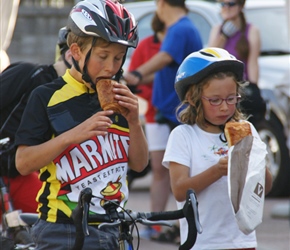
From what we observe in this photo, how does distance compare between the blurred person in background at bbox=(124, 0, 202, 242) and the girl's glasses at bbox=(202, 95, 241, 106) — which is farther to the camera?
the blurred person in background at bbox=(124, 0, 202, 242)

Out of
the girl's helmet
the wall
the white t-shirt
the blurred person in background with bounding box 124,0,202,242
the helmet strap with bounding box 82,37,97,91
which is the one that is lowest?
the wall

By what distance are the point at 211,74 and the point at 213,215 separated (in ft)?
2.33

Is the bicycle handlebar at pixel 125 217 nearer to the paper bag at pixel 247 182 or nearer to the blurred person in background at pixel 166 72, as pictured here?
the paper bag at pixel 247 182

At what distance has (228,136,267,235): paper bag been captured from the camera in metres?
4.17

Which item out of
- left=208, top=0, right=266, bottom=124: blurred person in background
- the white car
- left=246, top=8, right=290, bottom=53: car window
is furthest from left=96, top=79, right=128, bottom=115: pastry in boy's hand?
left=246, top=8, right=290, bottom=53: car window

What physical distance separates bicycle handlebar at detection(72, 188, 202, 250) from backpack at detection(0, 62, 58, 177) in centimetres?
188

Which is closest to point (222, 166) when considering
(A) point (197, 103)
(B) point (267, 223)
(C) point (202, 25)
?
(A) point (197, 103)

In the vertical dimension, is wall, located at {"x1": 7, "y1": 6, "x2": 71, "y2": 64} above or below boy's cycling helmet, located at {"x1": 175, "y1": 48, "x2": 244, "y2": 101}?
below

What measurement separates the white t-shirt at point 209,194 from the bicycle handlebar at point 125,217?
35.6 inches

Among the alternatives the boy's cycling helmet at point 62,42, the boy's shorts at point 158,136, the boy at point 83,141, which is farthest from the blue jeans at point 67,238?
the boy's shorts at point 158,136

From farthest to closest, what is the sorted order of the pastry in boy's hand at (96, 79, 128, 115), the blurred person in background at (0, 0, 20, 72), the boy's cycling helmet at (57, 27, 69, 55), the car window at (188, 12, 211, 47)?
the car window at (188, 12, 211, 47) < the blurred person in background at (0, 0, 20, 72) < the boy's cycling helmet at (57, 27, 69, 55) < the pastry in boy's hand at (96, 79, 128, 115)

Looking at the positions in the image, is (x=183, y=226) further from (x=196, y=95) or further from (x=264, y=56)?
(x=264, y=56)

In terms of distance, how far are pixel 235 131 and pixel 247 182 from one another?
1.05ft

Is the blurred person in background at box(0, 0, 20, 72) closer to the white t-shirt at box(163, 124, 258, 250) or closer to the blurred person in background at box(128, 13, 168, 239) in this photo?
the white t-shirt at box(163, 124, 258, 250)
